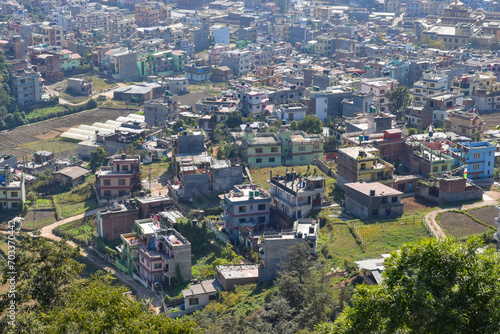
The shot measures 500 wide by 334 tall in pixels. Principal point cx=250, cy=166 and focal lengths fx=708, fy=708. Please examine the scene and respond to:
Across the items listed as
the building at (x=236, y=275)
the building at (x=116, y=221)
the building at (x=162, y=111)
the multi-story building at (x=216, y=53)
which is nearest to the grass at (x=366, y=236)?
the building at (x=236, y=275)

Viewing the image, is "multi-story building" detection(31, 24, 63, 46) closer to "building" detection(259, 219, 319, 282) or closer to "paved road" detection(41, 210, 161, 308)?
"paved road" detection(41, 210, 161, 308)

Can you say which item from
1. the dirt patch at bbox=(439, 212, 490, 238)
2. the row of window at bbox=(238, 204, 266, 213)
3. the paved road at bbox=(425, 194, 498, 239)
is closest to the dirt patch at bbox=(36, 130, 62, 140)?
the row of window at bbox=(238, 204, 266, 213)

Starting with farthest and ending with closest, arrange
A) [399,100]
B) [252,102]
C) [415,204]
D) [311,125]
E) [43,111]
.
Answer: [43,111], [252,102], [399,100], [311,125], [415,204]

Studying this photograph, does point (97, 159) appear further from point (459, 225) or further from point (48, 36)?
point (48, 36)

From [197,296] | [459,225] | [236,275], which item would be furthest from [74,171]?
[459,225]

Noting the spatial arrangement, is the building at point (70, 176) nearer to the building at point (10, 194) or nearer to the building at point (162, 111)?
A: the building at point (10, 194)

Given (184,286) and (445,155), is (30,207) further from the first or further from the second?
(445,155)
